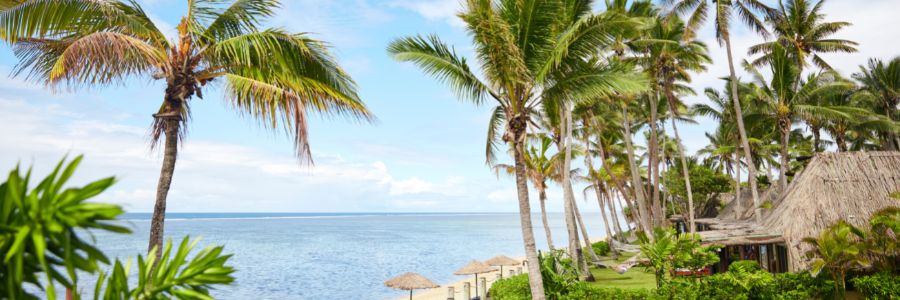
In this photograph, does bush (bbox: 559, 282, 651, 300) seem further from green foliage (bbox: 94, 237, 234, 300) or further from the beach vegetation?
the beach vegetation

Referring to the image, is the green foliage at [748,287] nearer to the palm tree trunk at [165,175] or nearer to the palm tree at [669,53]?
the palm tree trunk at [165,175]

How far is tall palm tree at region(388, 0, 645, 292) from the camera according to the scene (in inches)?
407

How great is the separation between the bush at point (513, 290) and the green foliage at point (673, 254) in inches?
119

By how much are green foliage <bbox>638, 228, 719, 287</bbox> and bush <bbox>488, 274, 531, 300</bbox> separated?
302 cm

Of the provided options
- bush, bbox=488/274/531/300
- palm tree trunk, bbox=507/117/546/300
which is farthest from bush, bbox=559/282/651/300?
palm tree trunk, bbox=507/117/546/300

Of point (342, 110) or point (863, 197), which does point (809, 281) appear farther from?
point (342, 110)

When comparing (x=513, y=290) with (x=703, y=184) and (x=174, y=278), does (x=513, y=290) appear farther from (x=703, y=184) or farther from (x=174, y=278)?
(x=703, y=184)

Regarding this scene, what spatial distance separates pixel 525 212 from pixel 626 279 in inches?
493

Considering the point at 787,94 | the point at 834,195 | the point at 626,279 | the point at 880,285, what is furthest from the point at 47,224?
the point at 787,94

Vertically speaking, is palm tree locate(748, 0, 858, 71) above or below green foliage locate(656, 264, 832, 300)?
above

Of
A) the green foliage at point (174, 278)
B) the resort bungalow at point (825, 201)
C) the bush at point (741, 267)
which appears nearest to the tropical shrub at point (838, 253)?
the resort bungalow at point (825, 201)

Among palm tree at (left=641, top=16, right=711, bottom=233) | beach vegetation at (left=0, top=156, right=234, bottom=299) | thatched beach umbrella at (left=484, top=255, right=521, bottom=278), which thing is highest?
palm tree at (left=641, top=16, right=711, bottom=233)

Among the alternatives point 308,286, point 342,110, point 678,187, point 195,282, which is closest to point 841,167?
point 342,110

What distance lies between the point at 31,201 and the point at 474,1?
9.25 meters
